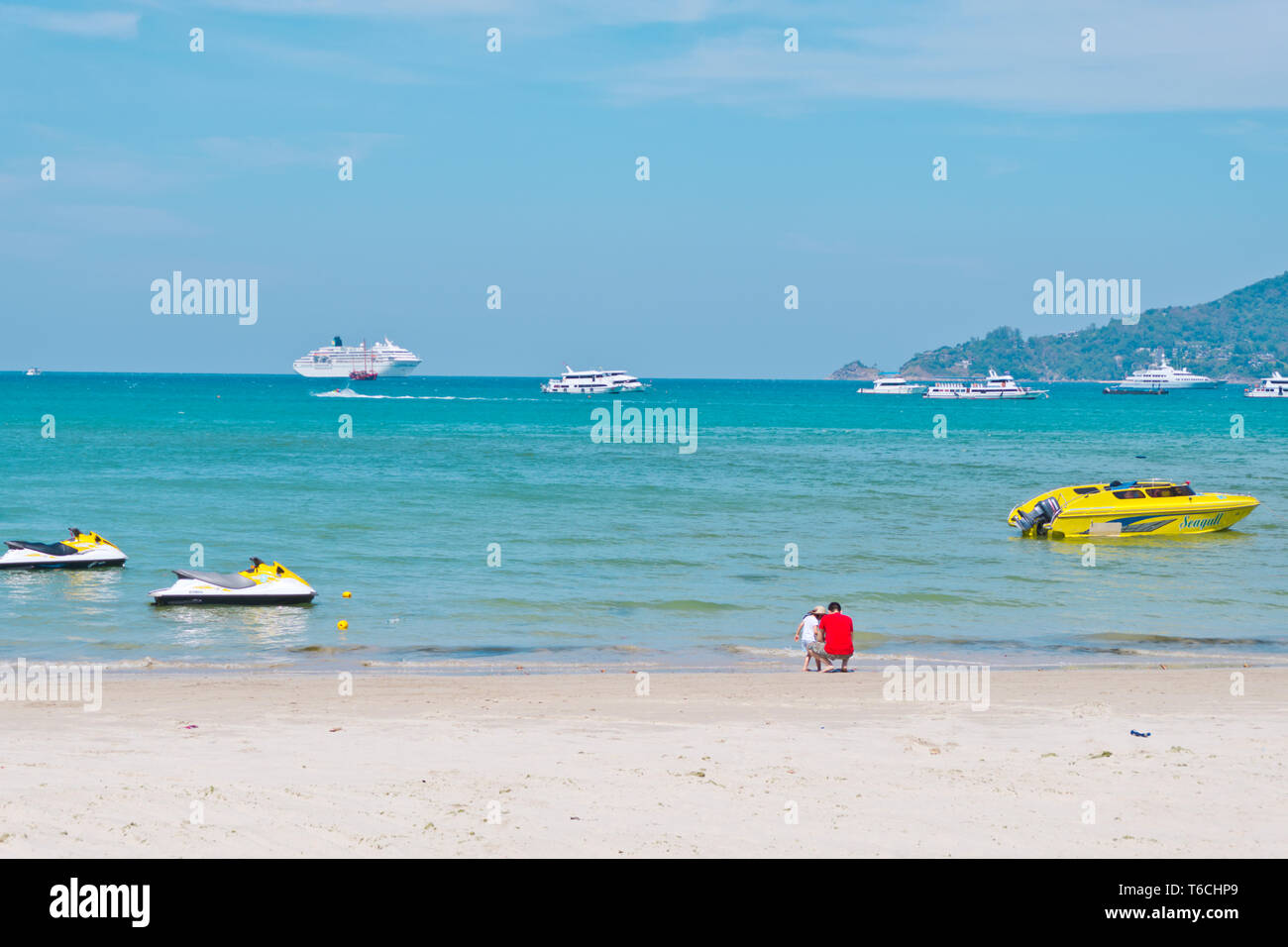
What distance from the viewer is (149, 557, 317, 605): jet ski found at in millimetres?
21266

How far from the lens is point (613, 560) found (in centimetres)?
2827

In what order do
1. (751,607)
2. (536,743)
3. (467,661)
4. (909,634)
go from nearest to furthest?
(536,743), (467,661), (909,634), (751,607)

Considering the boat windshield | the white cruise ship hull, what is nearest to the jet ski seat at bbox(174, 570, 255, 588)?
the boat windshield

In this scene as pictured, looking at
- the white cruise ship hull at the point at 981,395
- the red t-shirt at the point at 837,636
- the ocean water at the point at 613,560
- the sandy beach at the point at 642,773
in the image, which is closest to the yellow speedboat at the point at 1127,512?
the ocean water at the point at 613,560

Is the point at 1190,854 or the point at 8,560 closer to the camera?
the point at 1190,854

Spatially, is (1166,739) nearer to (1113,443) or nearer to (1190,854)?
(1190,854)

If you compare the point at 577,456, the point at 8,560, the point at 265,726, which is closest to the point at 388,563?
the point at 8,560

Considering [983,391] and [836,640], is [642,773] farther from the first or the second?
[983,391]

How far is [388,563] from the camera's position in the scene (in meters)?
27.0

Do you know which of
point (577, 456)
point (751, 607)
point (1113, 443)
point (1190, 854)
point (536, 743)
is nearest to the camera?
point (1190, 854)

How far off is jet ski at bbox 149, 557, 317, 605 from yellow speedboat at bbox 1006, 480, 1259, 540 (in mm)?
20382

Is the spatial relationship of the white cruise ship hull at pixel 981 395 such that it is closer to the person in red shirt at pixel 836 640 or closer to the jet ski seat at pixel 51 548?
the jet ski seat at pixel 51 548

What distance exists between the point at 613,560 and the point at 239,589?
31.4 feet

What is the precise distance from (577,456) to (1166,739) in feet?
168
